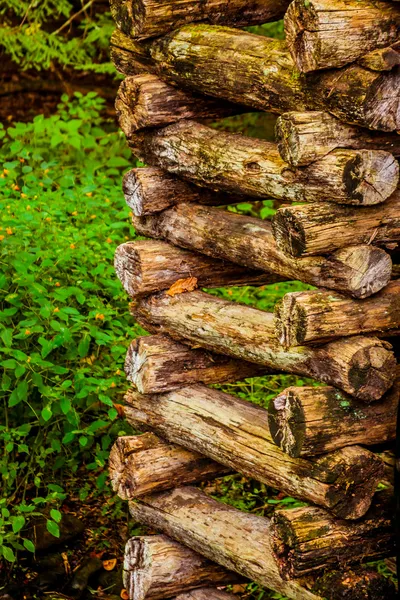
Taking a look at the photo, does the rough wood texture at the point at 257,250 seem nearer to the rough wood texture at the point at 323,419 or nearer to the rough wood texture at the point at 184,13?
the rough wood texture at the point at 323,419

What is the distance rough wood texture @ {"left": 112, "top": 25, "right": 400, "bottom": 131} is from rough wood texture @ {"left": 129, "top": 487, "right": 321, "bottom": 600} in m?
1.80

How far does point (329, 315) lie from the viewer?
3.97 m

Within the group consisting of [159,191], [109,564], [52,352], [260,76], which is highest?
[260,76]

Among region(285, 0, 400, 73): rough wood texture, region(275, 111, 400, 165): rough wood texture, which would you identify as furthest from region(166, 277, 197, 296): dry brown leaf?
region(285, 0, 400, 73): rough wood texture

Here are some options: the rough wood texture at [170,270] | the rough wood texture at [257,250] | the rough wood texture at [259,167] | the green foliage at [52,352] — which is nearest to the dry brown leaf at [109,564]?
the green foliage at [52,352]

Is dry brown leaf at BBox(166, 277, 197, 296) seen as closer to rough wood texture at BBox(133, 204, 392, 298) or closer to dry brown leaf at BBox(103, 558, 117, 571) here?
rough wood texture at BBox(133, 204, 392, 298)

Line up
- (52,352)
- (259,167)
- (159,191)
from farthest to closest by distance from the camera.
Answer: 1. (52,352)
2. (159,191)
3. (259,167)

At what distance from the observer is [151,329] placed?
17.4 feet

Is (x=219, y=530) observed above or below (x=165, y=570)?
above

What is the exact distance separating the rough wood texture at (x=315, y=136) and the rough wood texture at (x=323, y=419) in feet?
2.81

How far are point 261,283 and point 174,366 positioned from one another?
0.58 m

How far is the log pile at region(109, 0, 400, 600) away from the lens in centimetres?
386

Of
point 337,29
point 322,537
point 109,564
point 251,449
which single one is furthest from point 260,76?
point 109,564

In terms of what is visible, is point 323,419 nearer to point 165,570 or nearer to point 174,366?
point 174,366
